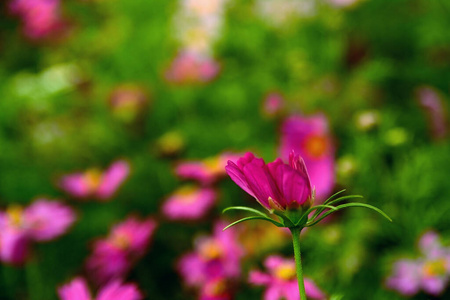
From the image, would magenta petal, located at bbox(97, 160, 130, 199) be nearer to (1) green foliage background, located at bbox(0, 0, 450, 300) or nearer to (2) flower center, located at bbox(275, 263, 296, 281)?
(1) green foliage background, located at bbox(0, 0, 450, 300)


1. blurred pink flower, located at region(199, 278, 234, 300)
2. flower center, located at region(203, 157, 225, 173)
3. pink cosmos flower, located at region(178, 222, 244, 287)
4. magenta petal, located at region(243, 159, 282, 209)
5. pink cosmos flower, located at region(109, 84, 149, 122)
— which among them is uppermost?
pink cosmos flower, located at region(109, 84, 149, 122)

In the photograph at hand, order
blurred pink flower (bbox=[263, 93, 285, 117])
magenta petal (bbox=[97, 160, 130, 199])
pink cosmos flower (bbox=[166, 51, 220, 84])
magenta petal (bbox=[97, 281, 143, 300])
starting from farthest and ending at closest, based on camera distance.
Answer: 1. pink cosmos flower (bbox=[166, 51, 220, 84])
2. blurred pink flower (bbox=[263, 93, 285, 117])
3. magenta petal (bbox=[97, 160, 130, 199])
4. magenta petal (bbox=[97, 281, 143, 300])

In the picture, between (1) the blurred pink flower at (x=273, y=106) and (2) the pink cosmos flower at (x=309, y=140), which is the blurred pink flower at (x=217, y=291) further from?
(1) the blurred pink flower at (x=273, y=106)

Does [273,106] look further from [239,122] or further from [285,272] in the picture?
[285,272]

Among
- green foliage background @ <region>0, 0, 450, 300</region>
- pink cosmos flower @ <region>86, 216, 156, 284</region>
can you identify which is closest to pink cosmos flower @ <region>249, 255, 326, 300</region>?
green foliage background @ <region>0, 0, 450, 300</region>

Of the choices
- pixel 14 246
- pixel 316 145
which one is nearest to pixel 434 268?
pixel 316 145

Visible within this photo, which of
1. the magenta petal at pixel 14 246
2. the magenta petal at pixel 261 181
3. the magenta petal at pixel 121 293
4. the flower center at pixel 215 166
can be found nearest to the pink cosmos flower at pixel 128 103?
the flower center at pixel 215 166
